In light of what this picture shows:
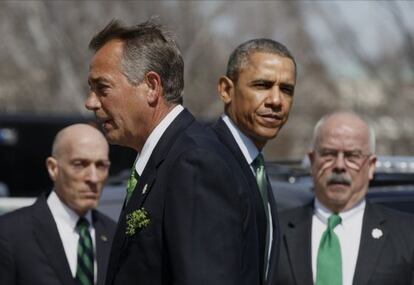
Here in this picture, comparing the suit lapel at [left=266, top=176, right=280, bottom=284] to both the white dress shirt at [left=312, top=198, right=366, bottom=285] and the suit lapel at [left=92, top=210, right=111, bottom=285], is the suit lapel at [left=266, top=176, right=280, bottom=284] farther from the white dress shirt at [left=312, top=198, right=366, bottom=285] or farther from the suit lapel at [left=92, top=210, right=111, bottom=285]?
the suit lapel at [left=92, top=210, right=111, bottom=285]

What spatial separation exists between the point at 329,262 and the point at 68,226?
55.6 inches

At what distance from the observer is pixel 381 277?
20.6 ft

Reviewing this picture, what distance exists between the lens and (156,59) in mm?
4566

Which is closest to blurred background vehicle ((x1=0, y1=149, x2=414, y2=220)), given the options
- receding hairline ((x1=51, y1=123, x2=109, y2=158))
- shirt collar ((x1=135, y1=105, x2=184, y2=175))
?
receding hairline ((x1=51, y1=123, x2=109, y2=158))

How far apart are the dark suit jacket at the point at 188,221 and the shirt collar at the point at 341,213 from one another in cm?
210

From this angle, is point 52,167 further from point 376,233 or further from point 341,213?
point 376,233

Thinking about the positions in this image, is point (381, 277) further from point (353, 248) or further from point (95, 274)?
point (95, 274)

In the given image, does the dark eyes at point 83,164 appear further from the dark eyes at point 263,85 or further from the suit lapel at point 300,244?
the dark eyes at point 263,85

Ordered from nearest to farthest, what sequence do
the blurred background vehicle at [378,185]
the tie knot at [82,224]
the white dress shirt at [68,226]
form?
the white dress shirt at [68,226] → the tie knot at [82,224] → the blurred background vehicle at [378,185]

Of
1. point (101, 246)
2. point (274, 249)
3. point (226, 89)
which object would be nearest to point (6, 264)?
point (101, 246)

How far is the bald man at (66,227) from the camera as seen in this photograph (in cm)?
660

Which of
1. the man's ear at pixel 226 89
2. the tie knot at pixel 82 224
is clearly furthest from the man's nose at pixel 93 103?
the tie knot at pixel 82 224

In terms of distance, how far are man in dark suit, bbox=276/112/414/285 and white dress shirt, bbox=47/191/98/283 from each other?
1.02 meters

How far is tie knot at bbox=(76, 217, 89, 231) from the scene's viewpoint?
6.95 m
